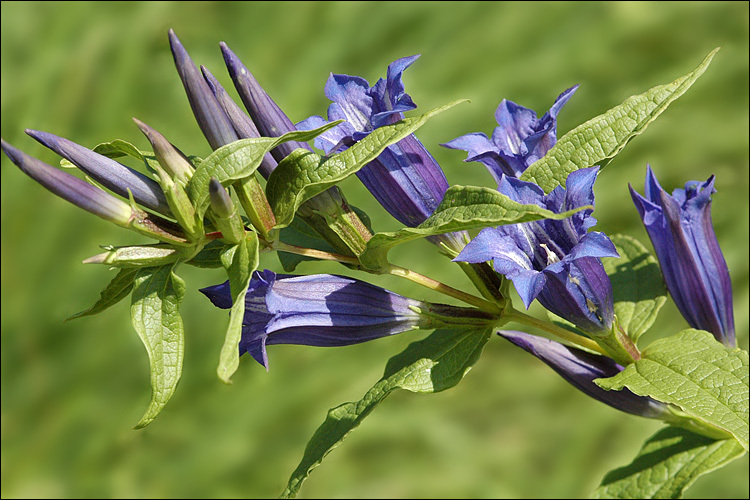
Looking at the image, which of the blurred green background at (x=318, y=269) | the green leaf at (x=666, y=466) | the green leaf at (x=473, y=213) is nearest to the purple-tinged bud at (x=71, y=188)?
the green leaf at (x=473, y=213)

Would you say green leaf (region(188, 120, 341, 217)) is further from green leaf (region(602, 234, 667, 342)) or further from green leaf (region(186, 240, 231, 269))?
green leaf (region(602, 234, 667, 342))

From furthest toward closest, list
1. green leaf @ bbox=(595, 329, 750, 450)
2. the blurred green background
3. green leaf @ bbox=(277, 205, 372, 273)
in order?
the blurred green background → green leaf @ bbox=(277, 205, 372, 273) → green leaf @ bbox=(595, 329, 750, 450)

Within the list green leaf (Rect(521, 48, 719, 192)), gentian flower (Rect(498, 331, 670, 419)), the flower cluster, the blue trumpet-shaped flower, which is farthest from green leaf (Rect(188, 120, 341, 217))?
gentian flower (Rect(498, 331, 670, 419))

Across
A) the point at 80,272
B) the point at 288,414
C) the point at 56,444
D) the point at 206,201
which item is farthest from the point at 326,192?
the point at 56,444

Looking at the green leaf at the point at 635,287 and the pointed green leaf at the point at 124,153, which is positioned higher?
the pointed green leaf at the point at 124,153

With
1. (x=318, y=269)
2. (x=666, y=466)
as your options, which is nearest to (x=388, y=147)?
(x=666, y=466)

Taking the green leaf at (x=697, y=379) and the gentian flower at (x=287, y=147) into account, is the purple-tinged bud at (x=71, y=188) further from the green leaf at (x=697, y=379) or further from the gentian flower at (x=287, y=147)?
the green leaf at (x=697, y=379)
